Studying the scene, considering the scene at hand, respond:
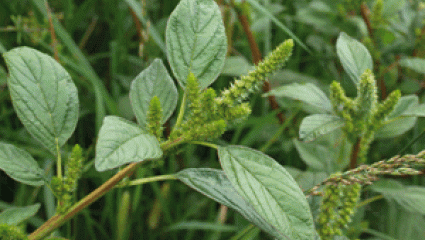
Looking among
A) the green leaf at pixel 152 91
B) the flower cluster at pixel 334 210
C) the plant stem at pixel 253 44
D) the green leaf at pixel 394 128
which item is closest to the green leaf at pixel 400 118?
the green leaf at pixel 394 128

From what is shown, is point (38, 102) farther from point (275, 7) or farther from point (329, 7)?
point (329, 7)

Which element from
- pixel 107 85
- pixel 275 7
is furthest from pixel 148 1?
pixel 275 7

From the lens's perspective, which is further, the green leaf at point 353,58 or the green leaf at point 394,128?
the green leaf at point 394,128

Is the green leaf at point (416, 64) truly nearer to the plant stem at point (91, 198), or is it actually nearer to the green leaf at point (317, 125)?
the green leaf at point (317, 125)

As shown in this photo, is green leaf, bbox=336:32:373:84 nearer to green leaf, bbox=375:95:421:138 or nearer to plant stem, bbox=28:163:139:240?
green leaf, bbox=375:95:421:138

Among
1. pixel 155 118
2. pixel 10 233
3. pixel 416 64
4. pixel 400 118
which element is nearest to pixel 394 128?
pixel 400 118

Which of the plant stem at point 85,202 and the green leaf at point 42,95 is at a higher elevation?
the green leaf at point 42,95

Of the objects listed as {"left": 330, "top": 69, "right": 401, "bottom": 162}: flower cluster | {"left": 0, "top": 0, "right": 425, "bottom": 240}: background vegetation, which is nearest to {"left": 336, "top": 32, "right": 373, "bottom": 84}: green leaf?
{"left": 330, "top": 69, "right": 401, "bottom": 162}: flower cluster
